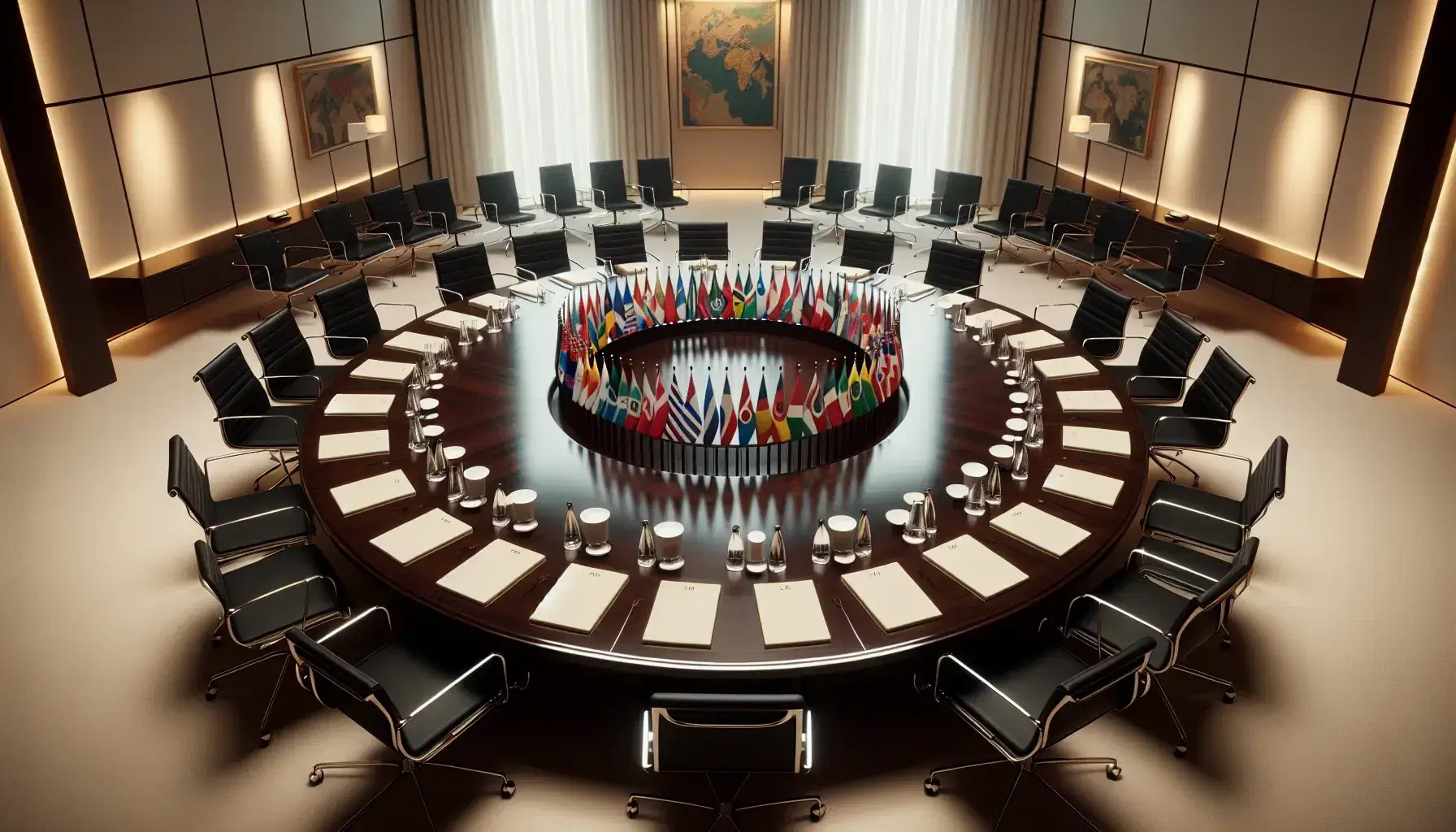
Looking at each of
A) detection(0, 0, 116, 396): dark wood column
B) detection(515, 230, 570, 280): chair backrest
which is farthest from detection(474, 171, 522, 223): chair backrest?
detection(0, 0, 116, 396): dark wood column

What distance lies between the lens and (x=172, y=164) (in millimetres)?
8531

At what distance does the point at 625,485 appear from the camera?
15.4ft

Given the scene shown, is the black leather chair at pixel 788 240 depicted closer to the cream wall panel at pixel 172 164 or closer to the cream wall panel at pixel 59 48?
the cream wall panel at pixel 172 164

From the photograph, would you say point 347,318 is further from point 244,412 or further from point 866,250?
point 866,250

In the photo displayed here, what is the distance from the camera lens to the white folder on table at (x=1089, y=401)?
5.38m

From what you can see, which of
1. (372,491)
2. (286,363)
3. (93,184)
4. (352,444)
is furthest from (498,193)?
(372,491)

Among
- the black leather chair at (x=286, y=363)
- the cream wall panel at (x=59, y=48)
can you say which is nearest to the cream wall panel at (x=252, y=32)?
the cream wall panel at (x=59, y=48)

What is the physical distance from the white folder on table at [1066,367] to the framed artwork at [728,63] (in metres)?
7.75

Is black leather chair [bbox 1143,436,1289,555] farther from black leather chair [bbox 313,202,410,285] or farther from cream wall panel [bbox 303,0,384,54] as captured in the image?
cream wall panel [bbox 303,0,384,54]

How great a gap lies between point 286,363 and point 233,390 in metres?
0.67

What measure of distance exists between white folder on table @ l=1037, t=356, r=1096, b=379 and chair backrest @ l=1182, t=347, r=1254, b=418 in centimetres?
74

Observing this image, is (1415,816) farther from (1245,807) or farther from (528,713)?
(528,713)

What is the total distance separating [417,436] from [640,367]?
5.48 ft

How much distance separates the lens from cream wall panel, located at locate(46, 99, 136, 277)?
747 cm
